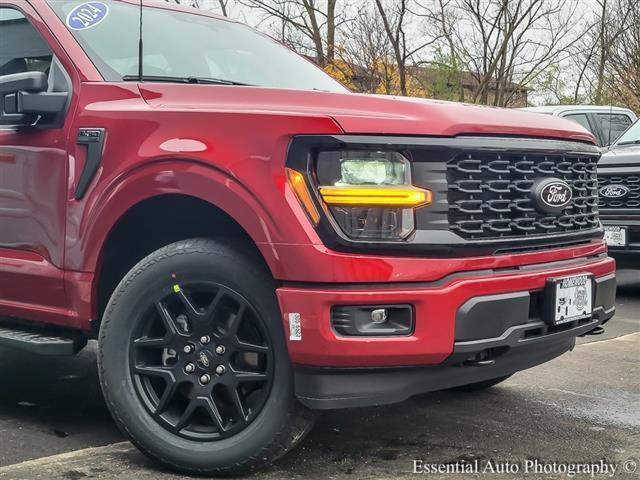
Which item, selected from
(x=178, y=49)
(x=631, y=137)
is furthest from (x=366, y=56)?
(x=178, y=49)

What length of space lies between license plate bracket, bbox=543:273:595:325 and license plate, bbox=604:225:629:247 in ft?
13.2

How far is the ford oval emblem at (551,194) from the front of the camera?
10.4 ft

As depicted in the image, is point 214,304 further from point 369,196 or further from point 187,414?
point 369,196

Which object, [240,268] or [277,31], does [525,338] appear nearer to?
[240,268]

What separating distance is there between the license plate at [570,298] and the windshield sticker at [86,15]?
2.28 metres

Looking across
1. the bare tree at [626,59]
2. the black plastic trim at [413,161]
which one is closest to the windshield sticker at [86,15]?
the black plastic trim at [413,161]

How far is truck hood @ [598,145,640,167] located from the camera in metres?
7.19

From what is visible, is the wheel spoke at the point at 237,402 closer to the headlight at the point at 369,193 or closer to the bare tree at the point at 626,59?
the headlight at the point at 369,193

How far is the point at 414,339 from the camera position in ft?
9.20

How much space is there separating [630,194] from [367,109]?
4.85 metres

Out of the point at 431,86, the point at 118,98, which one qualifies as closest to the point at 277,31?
the point at 431,86

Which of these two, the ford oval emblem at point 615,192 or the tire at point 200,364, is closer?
the tire at point 200,364

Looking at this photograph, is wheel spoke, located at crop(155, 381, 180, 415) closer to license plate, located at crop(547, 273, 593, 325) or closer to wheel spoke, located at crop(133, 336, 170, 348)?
wheel spoke, located at crop(133, 336, 170, 348)

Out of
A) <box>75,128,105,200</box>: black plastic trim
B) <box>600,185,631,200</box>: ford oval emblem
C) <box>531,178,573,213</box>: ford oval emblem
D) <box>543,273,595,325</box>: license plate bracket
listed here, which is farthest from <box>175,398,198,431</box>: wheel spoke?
<box>600,185,631,200</box>: ford oval emblem
